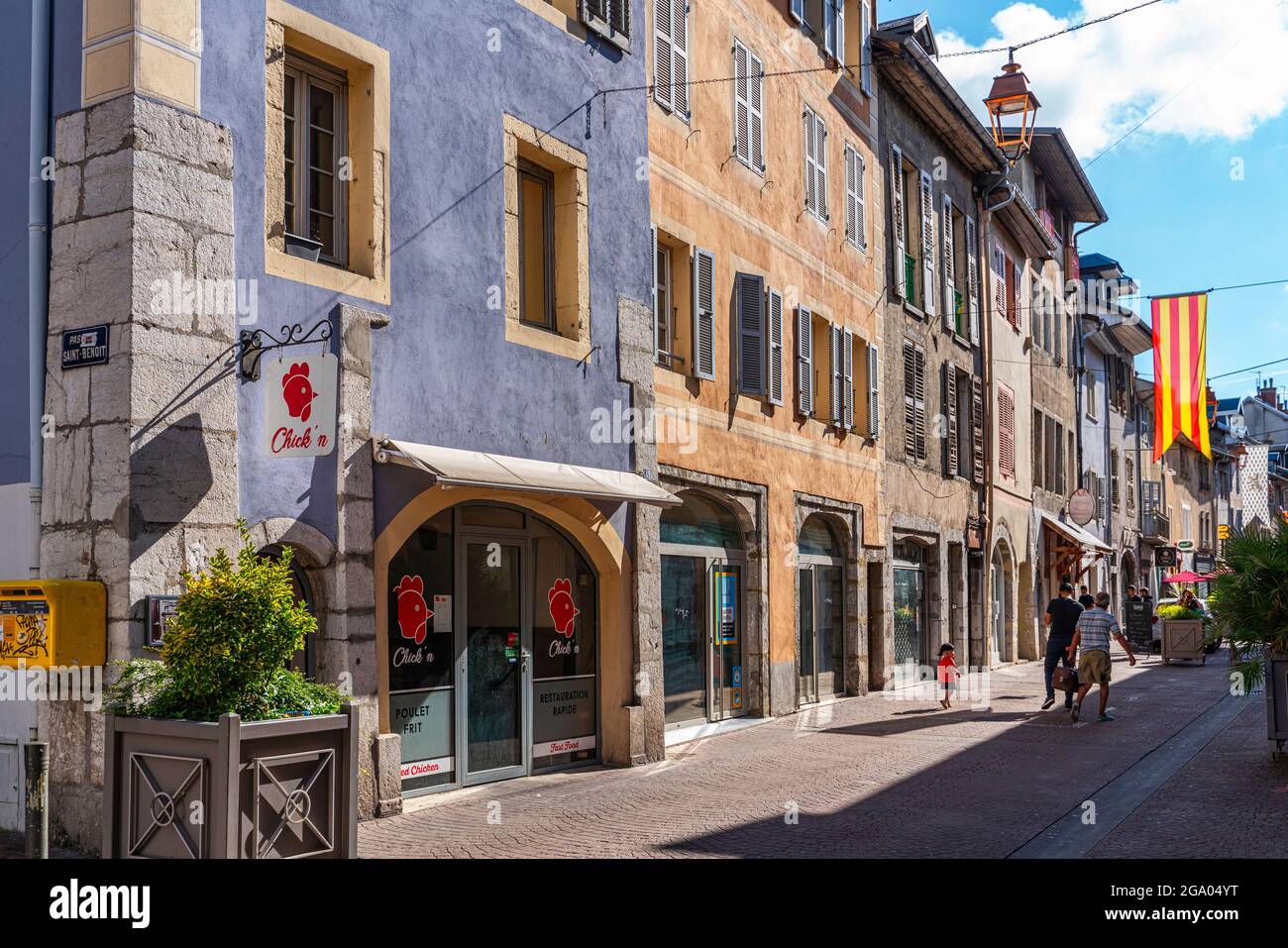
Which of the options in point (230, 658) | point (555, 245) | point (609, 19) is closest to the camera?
point (230, 658)

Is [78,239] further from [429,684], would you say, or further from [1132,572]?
[1132,572]

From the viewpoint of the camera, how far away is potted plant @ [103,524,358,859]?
5.82 metres

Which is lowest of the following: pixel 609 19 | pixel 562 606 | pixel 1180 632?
pixel 1180 632

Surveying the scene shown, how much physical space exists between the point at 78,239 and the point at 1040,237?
25.8 m

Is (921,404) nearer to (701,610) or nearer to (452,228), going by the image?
(701,610)

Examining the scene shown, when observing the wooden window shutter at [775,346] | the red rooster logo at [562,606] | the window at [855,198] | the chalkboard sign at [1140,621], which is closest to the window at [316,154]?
the red rooster logo at [562,606]

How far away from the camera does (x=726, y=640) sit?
15102mm

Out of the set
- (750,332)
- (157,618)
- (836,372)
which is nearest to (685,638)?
(750,332)

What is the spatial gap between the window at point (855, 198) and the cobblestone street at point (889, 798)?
725cm

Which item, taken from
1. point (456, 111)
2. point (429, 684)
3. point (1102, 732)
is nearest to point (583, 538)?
point (429, 684)

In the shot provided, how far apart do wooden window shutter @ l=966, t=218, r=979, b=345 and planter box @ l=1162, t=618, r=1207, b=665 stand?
655 centimetres

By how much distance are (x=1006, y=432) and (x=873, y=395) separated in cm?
855

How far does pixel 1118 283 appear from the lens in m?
40.8

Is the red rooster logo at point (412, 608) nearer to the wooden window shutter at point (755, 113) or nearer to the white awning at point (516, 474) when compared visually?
the white awning at point (516, 474)
